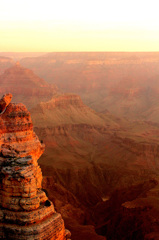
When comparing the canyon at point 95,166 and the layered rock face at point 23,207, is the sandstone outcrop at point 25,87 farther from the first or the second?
the layered rock face at point 23,207

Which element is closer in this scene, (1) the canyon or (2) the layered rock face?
(2) the layered rock face

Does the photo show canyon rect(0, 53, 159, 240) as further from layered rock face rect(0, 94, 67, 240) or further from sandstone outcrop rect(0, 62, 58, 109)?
layered rock face rect(0, 94, 67, 240)

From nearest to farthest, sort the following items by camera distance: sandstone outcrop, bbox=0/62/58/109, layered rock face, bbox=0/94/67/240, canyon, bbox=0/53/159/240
Answer: layered rock face, bbox=0/94/67/240 → canyon, bbox=0/53/159/240 → sandstone outcrop, bbox=0/62/58/109

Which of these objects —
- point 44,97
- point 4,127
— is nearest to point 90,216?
point 4,127

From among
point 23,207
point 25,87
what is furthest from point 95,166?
point 25,87

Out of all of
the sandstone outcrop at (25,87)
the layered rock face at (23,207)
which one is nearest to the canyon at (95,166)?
the sandstone outcrop at (25,87)

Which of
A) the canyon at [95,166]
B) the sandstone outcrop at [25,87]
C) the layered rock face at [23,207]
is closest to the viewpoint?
the layered rock face at [23,207]

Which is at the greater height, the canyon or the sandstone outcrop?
the sandstone outcrop

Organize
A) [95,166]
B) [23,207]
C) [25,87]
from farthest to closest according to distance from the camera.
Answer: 1. [25,87]
2. [95,166]
3. [23,207]

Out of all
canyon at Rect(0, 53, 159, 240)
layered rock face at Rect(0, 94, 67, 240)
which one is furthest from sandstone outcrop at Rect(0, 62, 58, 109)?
layered rock face at Rect(0, 94, 67, 240)

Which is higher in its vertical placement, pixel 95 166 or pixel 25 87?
pixel 25 87

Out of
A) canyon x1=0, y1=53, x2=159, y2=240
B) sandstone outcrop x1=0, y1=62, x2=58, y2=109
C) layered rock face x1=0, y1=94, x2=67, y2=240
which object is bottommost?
canyon x1=0, y1=53, x2=159, y2=240

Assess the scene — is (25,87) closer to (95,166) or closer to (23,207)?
(95,166)

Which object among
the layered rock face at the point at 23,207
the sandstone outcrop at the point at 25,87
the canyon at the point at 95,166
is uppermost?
the sandstone outcrop at the point at 25,87
